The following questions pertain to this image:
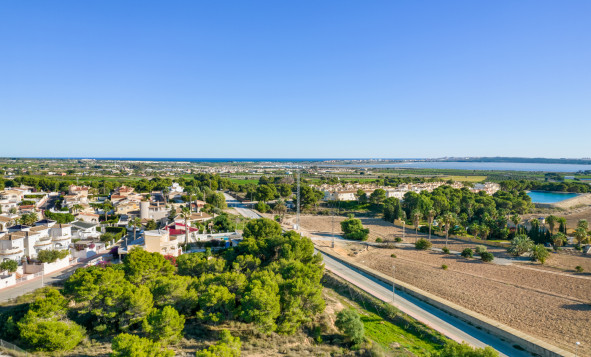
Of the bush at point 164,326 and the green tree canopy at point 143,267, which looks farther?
the green tree canopy at point 143,267

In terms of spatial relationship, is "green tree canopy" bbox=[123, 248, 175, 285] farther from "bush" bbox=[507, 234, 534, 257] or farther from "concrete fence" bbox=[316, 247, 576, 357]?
"bush" bbox=[507, 234, 534, 257]

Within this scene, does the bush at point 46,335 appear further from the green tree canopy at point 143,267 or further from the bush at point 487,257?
the bush at point 487,257

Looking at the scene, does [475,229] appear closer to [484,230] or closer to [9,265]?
[484,230]

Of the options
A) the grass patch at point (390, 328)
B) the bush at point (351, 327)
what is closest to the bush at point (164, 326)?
the bush at point (351, 327)

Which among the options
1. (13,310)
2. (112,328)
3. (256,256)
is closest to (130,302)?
(112,328)

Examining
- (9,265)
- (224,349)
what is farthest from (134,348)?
(9,265)

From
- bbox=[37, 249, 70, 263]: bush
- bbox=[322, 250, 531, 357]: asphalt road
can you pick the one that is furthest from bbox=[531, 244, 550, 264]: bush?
bbox=[37, 249, 70, 263]: bush

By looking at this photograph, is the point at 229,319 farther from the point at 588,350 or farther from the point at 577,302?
the point at 577,302
